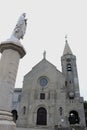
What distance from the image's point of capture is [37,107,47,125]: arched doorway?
944 inches

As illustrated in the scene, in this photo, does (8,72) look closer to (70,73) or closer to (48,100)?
(48,100)

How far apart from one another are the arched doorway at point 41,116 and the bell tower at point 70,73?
5670 mm

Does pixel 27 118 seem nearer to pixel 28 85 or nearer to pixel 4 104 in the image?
pixel 28 85

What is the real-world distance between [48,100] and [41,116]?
9.32 feet

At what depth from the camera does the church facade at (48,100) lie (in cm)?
2367

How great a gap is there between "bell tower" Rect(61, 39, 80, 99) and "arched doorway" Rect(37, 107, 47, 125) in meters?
5.67

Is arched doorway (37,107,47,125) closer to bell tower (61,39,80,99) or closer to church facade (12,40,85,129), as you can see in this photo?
church facade (12,40,85,129)

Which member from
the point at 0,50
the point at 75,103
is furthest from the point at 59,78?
the point at 0,50

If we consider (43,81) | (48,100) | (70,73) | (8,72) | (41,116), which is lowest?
(41,116)

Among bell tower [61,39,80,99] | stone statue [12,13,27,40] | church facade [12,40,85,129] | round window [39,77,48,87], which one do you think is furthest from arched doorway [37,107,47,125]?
stone statue [12,13,27,40]

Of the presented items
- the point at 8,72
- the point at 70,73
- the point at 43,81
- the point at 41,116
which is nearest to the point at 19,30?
the point at 8,72

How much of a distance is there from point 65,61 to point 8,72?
27185 mm

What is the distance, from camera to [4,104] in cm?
477

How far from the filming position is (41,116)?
966 inches
